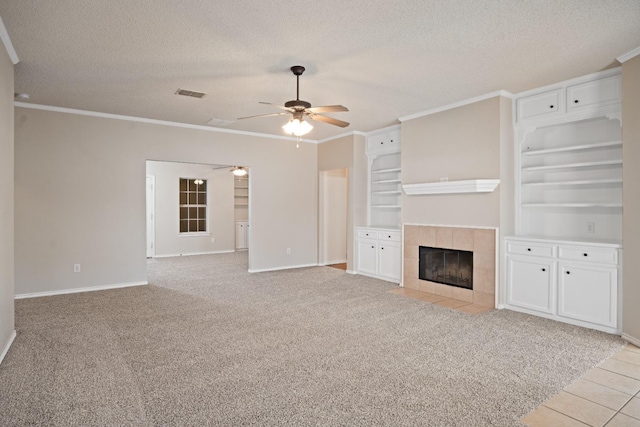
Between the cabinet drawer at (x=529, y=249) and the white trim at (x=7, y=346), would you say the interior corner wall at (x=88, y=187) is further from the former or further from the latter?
the cabinet drawer at (x=529, y=249)

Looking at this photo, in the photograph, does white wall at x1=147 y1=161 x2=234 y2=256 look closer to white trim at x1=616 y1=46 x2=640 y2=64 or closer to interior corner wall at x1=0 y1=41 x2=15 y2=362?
interior corner wall at x1=0 y1=41 x2=15 y2=362

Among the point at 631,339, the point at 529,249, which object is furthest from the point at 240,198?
the point at 631,339

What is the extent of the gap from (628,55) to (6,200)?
5.69 metres

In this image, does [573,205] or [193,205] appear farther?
[193,205]

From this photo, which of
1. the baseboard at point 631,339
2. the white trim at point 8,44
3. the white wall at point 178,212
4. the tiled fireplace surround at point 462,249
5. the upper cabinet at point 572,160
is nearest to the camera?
the white trim at point 8,44

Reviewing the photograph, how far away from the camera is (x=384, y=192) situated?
22.1 ft

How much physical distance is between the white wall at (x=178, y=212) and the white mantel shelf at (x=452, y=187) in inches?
230

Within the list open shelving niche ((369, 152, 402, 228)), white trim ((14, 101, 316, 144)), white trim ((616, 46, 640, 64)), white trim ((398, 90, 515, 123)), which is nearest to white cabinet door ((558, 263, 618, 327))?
white trim ((616, 46, 640, 64))

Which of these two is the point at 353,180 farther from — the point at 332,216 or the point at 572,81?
the point at 572,81

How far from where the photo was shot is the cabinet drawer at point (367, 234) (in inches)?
255

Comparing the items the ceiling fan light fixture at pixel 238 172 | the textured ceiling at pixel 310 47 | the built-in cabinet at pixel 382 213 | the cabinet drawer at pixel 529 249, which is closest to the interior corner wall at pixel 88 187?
the textured ceiling at pixel 310 47

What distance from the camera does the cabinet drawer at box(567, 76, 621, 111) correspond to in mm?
3805

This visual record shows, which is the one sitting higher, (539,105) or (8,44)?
(8,44)

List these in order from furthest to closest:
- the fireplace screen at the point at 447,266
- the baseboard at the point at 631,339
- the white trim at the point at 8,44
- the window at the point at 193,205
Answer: the window at the point at 193,205, the fireplace screen at the point at 447,266, the baseboard at the point at 631,339, the white trim at the point at 8,44
